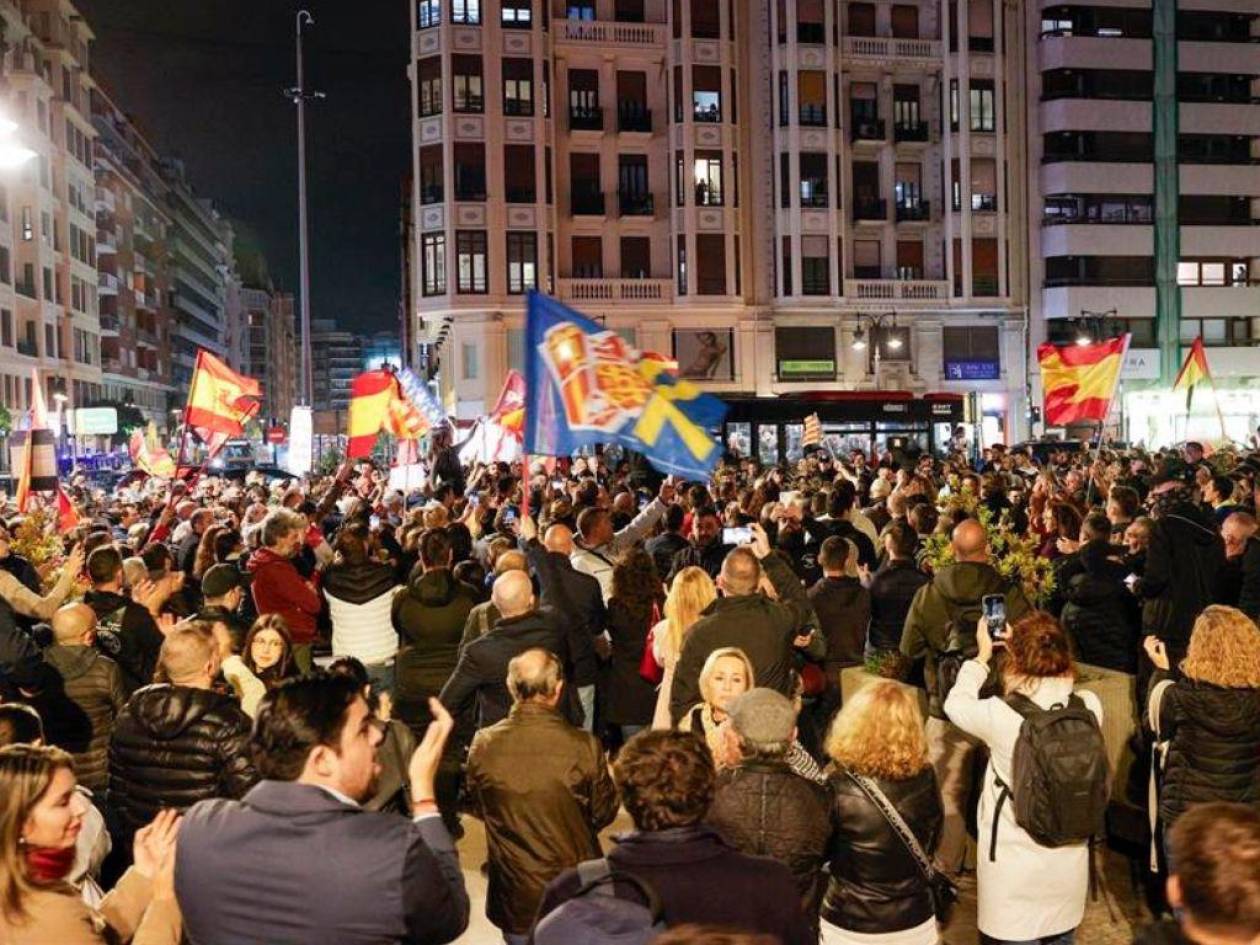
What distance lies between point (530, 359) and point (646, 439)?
974 mm

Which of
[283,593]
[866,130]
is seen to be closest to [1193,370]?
[283,593]

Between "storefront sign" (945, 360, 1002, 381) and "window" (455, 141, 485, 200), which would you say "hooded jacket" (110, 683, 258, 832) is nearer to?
"window" (455, 141, 485, 200)

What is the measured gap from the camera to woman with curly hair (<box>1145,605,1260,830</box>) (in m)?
5.23

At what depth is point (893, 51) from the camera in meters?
51.2

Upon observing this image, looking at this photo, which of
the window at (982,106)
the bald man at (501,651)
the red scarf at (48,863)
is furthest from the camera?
the window at (982,106)

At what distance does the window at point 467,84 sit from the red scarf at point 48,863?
46.3m

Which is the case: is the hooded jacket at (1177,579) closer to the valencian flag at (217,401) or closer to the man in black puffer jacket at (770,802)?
the man in black puffer jacket at (770,802)

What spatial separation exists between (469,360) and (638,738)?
4438 centimetres

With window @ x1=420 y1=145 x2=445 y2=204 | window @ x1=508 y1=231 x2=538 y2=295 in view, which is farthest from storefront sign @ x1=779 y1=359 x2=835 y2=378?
window @ x1=420 y1=145 x2=445 y2=204

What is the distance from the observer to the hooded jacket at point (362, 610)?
8.45 m

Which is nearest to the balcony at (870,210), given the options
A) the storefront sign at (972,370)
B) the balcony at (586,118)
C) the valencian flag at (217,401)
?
the storefront sign at (972,370)

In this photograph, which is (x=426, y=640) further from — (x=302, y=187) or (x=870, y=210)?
(x=870, y=210)

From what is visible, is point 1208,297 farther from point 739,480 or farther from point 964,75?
point 739,480

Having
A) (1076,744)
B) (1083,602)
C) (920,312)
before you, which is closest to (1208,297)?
(920,312)
